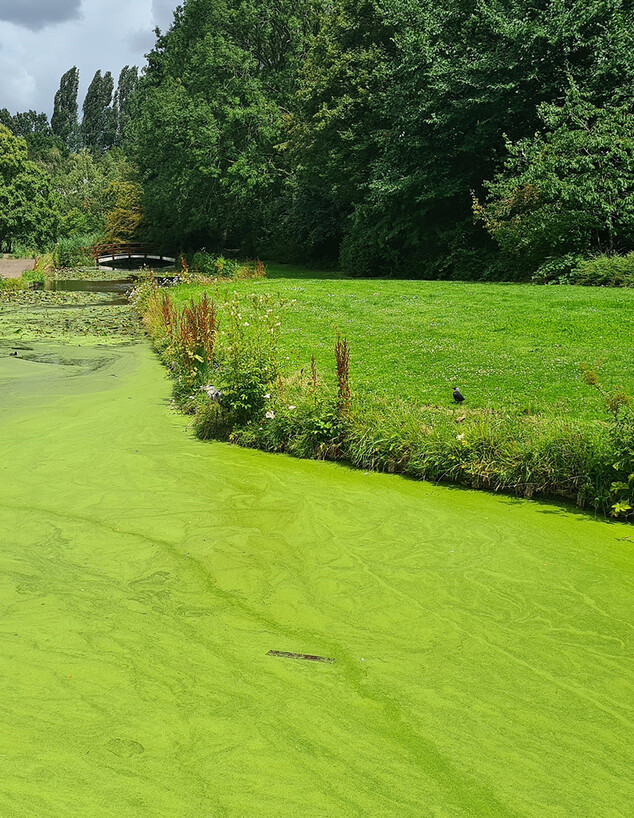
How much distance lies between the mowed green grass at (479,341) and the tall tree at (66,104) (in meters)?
129

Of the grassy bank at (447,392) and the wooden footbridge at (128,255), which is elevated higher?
the wooden footbridge at (128,255)

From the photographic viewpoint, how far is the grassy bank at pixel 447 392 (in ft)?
19.9

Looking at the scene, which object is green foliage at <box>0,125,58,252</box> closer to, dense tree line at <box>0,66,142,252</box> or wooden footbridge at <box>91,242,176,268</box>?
dense tree line at <box>0,66,142,252</box>

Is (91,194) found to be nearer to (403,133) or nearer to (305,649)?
(403,133)

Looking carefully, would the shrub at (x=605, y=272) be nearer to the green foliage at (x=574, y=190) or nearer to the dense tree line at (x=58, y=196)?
the green foliage at (x=574, y=190)

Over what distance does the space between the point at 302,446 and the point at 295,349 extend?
3839 millimetres

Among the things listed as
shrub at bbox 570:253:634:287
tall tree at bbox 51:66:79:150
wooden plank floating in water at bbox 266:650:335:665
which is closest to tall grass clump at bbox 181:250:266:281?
shrub at bbox 570:253:634:287

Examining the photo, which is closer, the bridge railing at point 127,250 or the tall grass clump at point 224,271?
the tall grass clump at point 224,271

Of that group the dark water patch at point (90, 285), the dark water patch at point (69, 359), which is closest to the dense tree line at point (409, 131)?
the dark water patch at point (90, 285)

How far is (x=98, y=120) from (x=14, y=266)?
3972 inches

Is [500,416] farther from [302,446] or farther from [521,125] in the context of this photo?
[521,125]

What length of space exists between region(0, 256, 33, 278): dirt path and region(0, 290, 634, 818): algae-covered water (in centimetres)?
2849

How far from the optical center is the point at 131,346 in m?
14.6

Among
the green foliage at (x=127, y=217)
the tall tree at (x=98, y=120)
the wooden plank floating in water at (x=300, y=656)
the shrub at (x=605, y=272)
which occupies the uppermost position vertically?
the tall tree at (x=98, y=120)
